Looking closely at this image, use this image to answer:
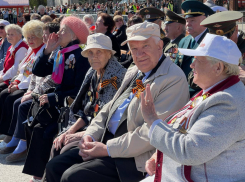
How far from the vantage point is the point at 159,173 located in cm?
216

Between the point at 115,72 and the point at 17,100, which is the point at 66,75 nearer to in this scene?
the point at 115,72

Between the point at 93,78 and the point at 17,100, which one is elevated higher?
the point at 93,78

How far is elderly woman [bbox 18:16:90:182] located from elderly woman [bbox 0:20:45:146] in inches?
41.1

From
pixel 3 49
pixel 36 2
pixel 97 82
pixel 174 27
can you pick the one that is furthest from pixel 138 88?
pixel 36 2

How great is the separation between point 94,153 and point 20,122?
227 centimetres

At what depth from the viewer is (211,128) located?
183 cm

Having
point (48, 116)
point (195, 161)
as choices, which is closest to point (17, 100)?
point (48, 116)

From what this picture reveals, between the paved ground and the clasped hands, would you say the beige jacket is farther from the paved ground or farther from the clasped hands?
the paved ground

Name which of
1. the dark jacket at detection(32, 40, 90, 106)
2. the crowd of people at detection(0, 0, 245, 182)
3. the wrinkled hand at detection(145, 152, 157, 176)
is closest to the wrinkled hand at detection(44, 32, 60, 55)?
the crowd of people at detection(0, 0, 245, 182)

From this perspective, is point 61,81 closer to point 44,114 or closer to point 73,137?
point 44,114

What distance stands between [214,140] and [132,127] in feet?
3.20

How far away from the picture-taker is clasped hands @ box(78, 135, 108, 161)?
2.74 metres

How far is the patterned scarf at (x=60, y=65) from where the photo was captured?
157 inches

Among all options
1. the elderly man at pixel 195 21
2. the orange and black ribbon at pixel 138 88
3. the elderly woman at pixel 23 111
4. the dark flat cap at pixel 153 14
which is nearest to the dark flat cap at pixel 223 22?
the elderly man at pixel 195 21
